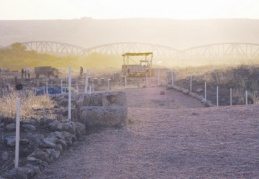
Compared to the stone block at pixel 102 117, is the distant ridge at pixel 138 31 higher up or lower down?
higher up

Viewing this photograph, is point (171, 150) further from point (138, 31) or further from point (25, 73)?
point (138, 31)

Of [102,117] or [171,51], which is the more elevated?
[171,51]

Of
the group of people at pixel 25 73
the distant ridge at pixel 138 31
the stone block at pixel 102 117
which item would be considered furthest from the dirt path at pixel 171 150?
the distant ridge at pixel 138 31

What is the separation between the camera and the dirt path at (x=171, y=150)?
31.6 ft

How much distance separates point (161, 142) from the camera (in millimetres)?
12242

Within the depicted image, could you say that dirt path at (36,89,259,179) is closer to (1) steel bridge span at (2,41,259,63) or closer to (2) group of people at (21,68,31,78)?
(2) group of people at (21,68,31,78)

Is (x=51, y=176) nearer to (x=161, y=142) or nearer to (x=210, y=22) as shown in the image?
(x=161, y=142)

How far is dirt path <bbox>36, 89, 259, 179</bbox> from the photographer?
9617 millimetres

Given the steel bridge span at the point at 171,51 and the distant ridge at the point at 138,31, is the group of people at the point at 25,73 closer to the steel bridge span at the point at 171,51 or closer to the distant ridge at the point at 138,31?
the steel bridge span at the point at 171,51

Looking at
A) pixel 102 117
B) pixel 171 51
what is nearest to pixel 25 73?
pixel 102 117

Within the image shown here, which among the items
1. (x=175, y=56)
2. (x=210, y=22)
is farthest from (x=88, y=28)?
(x=175, y=56)

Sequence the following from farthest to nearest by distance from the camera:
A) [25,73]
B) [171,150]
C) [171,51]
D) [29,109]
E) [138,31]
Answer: [138,31] → [171,51] → [25,73] → [29,109] → [171,150]

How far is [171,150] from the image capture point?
1133 cm

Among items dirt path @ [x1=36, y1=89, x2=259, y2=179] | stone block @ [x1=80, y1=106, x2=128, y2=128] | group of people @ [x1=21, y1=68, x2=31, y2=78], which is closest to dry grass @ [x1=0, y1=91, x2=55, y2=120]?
stone block @ [x1=80, y1=106, x2=128, y2=128]
